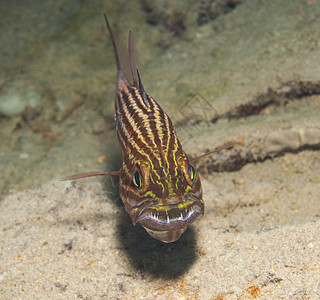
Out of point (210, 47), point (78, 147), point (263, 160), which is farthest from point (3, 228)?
point (210, 47)

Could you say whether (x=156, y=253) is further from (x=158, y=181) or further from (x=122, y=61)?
(x=122, y=61)

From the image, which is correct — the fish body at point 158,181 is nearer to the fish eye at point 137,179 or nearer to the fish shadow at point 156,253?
the fish eye at point 137,179

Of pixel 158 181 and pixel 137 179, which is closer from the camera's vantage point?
pixel 158 181

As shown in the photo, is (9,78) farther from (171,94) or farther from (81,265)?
(81,265)

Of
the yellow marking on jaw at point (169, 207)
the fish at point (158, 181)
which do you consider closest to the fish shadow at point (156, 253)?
the fish at point (158, 181)

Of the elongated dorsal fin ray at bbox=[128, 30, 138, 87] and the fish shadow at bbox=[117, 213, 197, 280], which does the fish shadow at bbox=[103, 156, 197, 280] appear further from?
the elongated dorsal fin ray at bbox=[128, 30, 138, 87]

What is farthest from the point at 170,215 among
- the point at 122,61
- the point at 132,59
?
Answer: the point at 122,61

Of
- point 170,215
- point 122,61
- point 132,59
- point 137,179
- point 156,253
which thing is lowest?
point 156,253
